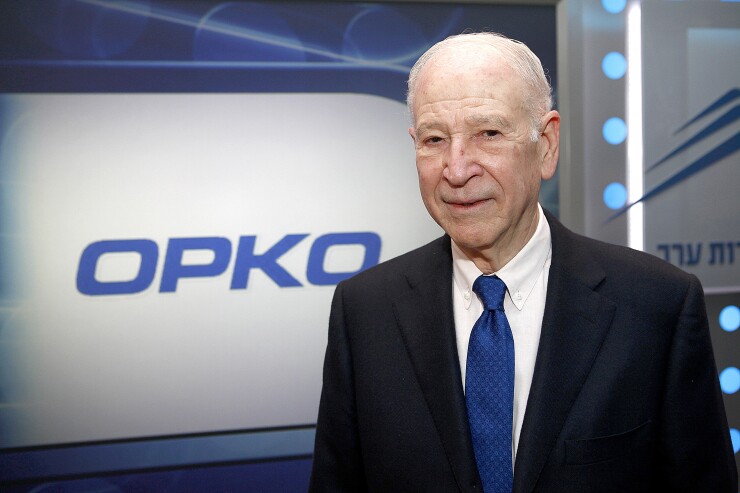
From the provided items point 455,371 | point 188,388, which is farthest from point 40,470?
point 455,371

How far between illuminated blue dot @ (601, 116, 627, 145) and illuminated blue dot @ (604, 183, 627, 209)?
0.15 m

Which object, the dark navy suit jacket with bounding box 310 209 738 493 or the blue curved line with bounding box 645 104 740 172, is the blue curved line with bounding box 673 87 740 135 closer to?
the blue curved line with bounding box 645 104 740 172

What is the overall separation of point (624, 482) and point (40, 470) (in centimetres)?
178

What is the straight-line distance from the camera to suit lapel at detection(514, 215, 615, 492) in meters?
1.34

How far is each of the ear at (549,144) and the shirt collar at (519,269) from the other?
90 millimetres

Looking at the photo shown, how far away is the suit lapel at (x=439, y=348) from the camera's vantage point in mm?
1385

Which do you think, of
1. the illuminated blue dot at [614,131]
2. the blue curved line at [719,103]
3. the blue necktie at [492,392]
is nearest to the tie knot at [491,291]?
the blue necktie at [492,392]

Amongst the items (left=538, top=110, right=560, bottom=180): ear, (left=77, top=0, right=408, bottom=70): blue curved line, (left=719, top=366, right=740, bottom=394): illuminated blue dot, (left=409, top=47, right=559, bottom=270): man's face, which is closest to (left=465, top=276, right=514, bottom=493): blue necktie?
(left=409, top=47, right=559, bottom=270): man's face

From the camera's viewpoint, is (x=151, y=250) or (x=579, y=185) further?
(x=579, y=185)

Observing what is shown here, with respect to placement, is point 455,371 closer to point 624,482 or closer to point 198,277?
point 624,482

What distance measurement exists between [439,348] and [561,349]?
226 millimetres

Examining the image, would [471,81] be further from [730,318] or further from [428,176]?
[730,318]

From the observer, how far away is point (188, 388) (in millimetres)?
2443

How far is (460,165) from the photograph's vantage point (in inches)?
53.9
